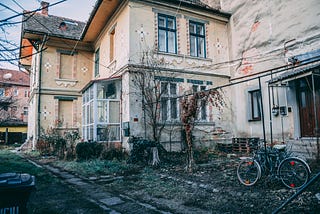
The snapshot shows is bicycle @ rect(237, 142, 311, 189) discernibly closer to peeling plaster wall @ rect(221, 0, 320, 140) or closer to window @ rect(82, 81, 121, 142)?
peeling plaster wall @ rect(221, 0, 320, 140)

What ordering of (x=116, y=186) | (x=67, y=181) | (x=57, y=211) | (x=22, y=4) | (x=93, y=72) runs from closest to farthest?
1. (x=57, y=211)
2. (x=22, y=4)
3. (x=116, y=186)
4. (x=67, y=181)
5. (x=93, y=72)

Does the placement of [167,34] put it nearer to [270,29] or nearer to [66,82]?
[270,29]

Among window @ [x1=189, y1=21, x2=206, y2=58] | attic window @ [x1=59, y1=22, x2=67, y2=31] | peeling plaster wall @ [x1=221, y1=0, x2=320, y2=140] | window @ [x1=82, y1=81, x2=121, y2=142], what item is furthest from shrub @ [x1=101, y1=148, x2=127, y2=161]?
attic window @ [x1=59, y1=22, x2=67, y2=31]

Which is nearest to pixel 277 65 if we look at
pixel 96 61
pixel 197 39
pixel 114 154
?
pixel 197 39

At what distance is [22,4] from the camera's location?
4.55 m

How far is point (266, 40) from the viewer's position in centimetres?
1128

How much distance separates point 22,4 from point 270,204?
5871mm

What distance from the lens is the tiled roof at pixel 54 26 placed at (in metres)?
14.6

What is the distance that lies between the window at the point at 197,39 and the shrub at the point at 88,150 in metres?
6.60

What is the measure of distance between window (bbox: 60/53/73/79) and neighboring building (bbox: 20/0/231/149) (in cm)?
37

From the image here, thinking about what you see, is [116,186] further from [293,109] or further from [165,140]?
[293,109]

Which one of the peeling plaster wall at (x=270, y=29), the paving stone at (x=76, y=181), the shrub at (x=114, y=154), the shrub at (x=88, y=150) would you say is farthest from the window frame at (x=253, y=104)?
the paving stone at (x=76, y=181)

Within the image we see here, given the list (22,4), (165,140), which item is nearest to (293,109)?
(165,140)

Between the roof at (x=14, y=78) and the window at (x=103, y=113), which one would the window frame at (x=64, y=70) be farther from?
the roof at (x=14, y=78)
